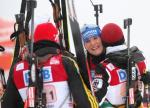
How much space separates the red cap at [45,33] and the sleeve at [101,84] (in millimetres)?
382

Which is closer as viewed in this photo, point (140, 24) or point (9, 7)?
point (9, 7)

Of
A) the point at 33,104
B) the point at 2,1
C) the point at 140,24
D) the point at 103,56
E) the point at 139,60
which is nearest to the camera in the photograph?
the point at 33,104

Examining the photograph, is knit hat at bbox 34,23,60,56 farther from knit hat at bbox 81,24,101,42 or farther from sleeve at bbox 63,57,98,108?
knit hat at bbox 81,24,101,42

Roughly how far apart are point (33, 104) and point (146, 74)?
0.75m

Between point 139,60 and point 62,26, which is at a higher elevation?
point 62,26

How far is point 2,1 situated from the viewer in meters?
3.29

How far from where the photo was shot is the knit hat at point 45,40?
1.52 m

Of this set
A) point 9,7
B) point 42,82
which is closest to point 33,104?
point 42,82

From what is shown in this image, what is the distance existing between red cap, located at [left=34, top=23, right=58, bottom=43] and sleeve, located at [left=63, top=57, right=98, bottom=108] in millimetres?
110

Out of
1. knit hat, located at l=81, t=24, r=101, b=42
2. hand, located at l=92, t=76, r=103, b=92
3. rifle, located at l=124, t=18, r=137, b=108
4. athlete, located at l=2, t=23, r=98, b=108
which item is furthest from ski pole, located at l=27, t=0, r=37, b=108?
knit hat, located at l=81, t=24, r=101, b=42

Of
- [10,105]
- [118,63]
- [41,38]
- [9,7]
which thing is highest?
[9,7]

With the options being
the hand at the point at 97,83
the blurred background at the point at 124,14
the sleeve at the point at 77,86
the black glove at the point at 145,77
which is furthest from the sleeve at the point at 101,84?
the blurred background at the point at 124,14

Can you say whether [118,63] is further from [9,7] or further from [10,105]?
[9,7]

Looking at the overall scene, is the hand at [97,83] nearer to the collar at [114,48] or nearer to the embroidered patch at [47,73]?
the collar at [114,48]
